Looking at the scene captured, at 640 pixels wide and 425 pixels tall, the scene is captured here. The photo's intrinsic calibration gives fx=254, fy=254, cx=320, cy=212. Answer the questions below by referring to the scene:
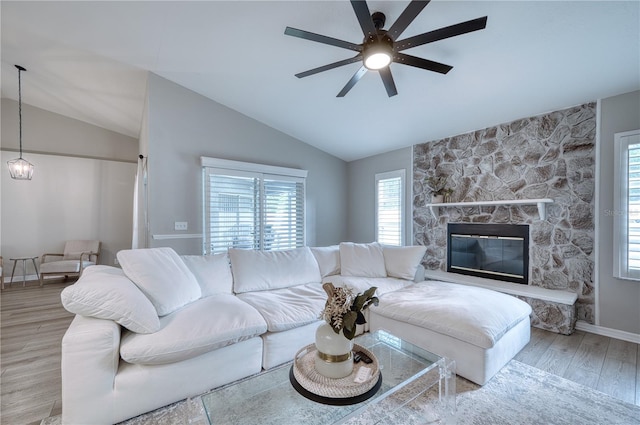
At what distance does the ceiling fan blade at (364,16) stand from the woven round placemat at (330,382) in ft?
6.76

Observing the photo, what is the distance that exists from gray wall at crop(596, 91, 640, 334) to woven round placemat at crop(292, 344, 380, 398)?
3.11 metres

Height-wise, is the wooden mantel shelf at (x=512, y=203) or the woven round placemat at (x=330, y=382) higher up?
the wooden mantel shelf at (x=512, y=203)

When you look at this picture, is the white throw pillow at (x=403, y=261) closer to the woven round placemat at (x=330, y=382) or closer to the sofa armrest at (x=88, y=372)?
the woven round placemat at (x=330, y=382)

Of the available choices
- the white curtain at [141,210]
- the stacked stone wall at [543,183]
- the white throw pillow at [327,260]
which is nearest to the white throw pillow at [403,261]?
the white throw pillow at [327,260]

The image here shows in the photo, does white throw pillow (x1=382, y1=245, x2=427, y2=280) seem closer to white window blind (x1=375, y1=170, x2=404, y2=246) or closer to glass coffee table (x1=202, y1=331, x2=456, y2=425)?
white window blind (x1=375, y1=170, x2=404, y2=246)

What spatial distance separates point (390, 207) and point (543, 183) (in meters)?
2.26

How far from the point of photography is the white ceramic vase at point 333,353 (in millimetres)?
1339

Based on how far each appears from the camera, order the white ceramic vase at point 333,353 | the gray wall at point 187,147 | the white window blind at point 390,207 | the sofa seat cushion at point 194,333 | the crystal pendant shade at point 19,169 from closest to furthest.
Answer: the white ceramic vase at point 333,353 → the sofa seat cushion at point 194,333 → the gray wall at point 187,147 → the crystal pendant shade at point 19,169 → the white window blind at point 390,207

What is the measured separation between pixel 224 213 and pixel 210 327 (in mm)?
2571

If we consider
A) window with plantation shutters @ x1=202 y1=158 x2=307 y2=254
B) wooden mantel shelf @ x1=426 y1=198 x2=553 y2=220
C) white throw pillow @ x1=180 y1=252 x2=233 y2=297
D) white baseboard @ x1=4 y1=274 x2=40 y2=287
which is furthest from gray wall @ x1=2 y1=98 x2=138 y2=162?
wooden mantel shelf @ x1=426 y1=198 x2=553 y2=220

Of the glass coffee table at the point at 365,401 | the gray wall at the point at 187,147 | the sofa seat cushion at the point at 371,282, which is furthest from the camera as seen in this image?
the gray wall at the point at 187,147

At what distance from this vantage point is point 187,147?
385cm

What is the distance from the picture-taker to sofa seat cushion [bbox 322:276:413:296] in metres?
2.93

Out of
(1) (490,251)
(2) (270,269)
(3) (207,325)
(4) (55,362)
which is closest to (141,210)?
(4) (55,362)
